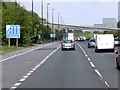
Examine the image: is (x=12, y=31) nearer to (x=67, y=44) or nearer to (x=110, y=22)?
(x=67, y=44)

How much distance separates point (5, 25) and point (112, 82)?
176 ft

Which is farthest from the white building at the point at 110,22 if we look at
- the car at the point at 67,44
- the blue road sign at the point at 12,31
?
the car at the point at 67,44

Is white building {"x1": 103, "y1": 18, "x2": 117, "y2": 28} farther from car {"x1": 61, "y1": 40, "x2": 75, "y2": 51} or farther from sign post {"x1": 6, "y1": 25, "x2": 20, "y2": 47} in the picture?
car {"x1": 61, "y1": 40, "x2": 75, "y2": 51}

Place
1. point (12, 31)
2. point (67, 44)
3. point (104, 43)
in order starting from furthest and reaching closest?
point (12, 31) → point (67, 44) → point (104, 43)

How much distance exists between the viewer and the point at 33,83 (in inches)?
589

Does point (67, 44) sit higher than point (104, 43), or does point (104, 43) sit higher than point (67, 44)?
point (104, 43)

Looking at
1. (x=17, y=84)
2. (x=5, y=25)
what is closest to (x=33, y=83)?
(x=17, y=84)

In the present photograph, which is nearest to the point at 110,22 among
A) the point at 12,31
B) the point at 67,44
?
the point at 12,31

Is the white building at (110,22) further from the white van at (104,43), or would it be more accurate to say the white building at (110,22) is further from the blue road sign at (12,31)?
the white van at (104,43)

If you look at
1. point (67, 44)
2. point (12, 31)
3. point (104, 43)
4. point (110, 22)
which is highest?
point (110, 22)

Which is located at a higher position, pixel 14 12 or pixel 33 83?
pixel 14 12

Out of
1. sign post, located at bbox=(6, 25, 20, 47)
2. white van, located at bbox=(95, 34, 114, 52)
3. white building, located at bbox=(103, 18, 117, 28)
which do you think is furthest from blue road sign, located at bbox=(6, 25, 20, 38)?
white building, located at bbox=(103, 18, 117, 28)

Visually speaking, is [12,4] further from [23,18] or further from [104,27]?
[104,27]

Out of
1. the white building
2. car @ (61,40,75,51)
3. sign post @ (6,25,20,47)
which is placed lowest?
car @ (61,40,75,51)
